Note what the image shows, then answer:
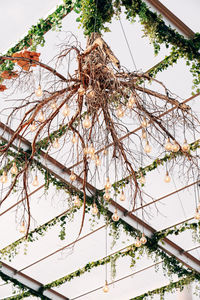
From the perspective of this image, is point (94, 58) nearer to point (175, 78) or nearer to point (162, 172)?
point (175, 78)

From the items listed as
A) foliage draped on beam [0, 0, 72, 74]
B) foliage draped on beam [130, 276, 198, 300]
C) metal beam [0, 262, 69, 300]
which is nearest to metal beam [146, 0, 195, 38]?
foliage draped on beam [0, 0, 72, 74]

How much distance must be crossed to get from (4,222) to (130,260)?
2162mm

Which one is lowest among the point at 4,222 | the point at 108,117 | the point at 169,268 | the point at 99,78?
the point at 108,117

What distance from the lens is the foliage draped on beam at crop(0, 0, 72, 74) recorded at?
449cm

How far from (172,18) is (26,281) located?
5.96 meters

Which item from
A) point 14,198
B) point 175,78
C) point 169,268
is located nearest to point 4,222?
point 14,198

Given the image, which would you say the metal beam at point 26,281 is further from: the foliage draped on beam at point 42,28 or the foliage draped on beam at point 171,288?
the foliage draped on beam at point 42,28

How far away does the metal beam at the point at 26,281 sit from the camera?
8469 millimetres

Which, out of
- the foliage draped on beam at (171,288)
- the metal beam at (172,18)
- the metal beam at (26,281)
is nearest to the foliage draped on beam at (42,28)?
the metal beam at (172,18)

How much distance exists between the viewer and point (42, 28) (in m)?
4.65

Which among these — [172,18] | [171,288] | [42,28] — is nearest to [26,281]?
[171,288]

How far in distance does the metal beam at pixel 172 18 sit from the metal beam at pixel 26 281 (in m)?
5.60

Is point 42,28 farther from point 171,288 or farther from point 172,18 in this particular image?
point 171,288

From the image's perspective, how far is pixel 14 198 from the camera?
23.1 feet
